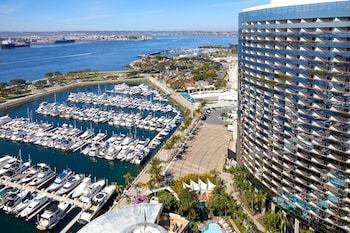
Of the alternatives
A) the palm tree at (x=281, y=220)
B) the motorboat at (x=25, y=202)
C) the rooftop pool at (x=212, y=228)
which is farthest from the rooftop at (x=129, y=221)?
the motorboat at (x=25, y=202)

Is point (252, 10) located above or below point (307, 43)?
above

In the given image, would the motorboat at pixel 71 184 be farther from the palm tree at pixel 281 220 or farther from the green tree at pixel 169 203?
the palm tree at pixel 281 220

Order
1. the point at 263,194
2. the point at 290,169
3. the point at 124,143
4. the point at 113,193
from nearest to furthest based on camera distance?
the point at 290,169
the point at 263,194
the point at 113,193
the point at 124,143

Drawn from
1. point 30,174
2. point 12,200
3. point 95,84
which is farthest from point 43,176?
point 95,84

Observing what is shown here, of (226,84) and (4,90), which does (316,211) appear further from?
(4,90)

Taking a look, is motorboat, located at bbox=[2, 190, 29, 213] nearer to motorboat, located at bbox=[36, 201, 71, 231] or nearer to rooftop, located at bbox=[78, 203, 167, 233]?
motorboat, located at bbox=[36, 201, 71, 231]

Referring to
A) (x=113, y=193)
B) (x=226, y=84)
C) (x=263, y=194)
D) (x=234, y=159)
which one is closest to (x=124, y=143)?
(x=113, y=193)

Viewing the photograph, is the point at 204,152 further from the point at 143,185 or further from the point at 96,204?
the point at 96,204
